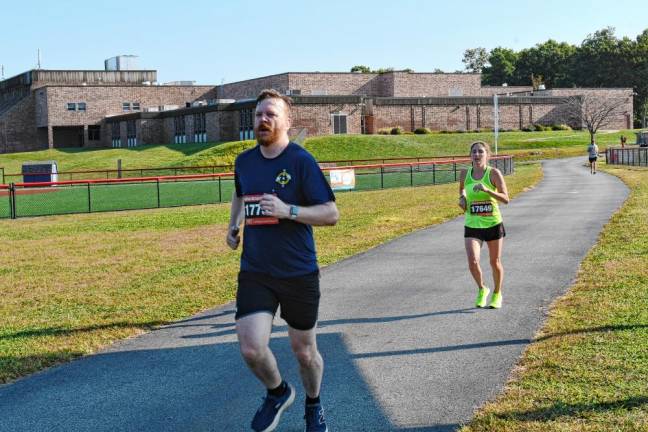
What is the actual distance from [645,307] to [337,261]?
5.84 m

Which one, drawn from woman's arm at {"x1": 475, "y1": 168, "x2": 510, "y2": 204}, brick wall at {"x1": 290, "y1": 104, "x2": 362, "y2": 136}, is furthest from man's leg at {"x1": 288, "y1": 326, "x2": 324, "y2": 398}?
brick wall at {"x1": 290, "y1": 104, "x2": 362, "y2": 136}

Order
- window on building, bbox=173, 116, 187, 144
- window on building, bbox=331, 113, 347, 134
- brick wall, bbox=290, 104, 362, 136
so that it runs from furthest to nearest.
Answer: window on building, bbox=173, 116, 187, 144 → window on building, bbox=331, 113, 347, 134 → brick wall, bbox=290, 104, 362, 136

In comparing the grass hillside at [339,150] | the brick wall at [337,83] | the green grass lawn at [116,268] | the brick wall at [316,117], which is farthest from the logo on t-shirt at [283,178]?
the brick wall at [337,83]

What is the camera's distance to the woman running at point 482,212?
901 cm

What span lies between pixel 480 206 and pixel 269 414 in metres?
4.82

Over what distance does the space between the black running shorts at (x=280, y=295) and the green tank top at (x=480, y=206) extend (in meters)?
4.56

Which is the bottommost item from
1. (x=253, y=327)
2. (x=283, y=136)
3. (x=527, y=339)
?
(x=527, y=339)

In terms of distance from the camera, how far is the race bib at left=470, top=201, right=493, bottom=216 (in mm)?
9133

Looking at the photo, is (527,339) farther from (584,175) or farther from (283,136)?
(584,175)

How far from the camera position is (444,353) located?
724cm

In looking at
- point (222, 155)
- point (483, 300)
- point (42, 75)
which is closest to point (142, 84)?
point (42, 75)

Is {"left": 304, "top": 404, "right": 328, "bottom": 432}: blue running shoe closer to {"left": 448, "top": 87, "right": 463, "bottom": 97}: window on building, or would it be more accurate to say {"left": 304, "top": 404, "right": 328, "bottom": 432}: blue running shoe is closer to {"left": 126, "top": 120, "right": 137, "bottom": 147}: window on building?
{"left": 126, "top": 120, "right": 137, "bottom": 147}: window on building

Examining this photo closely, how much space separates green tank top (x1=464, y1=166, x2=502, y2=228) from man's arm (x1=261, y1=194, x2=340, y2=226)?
177 inches

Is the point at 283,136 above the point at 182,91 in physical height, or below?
below
